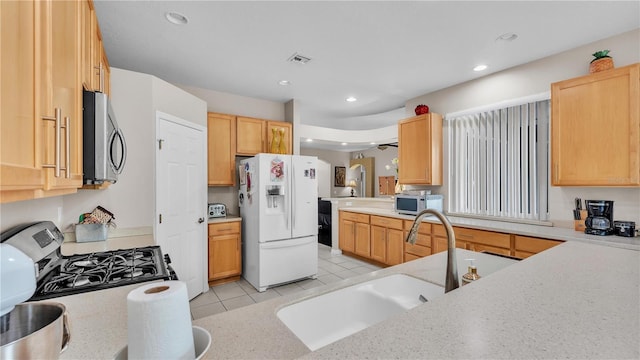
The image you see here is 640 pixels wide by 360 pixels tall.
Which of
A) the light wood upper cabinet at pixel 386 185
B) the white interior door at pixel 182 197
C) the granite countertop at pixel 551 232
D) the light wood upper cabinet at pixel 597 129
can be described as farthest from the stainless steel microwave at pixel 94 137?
the light wood upper cabinet at pixel 386 185

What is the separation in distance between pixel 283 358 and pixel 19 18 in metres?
1.04

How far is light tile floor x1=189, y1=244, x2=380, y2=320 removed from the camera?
2986mm

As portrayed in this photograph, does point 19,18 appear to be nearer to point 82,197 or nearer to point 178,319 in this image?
point 178,319

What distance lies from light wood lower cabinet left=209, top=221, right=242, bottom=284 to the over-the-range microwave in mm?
2356

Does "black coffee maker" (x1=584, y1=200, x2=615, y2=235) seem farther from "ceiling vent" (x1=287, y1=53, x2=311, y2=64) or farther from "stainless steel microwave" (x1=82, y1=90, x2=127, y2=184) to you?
"stainless steel microwave" (x1=82, y1=90, x2=127, y2=184)

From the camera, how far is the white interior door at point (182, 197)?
2.76 meters

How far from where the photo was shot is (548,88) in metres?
2.96

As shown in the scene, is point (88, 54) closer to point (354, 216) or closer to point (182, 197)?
point (182, 197)

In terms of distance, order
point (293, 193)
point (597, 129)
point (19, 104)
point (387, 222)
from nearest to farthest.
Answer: point (19, 104) < point (597, 129) < point (293, 193) < point (387, 222)

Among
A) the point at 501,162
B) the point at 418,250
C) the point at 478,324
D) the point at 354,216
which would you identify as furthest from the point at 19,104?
the point at 354,216

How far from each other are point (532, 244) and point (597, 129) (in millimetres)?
1185

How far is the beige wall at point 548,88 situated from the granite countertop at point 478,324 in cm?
203

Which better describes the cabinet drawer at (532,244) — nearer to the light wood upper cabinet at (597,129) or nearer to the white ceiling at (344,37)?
the light wood upper cabinet at (597,129)

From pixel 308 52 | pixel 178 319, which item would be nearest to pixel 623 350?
pixel 178 319
